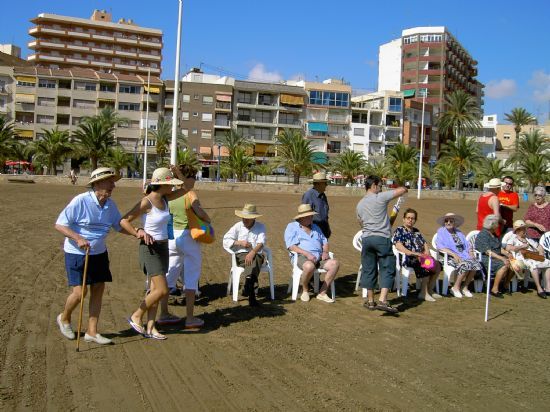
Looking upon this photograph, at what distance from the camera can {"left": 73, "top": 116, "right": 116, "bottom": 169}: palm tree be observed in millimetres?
61188

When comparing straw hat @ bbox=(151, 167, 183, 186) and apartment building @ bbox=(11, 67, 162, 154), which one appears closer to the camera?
straw hat @ bbox=(151, 167, 183, 186)

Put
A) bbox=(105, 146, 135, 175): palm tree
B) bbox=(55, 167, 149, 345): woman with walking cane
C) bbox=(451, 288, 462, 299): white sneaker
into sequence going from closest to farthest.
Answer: bbox=(55, 167, 149, 345): woman with walking cane
bbox=(451, 288, 462, 299): white sneaker
bbox=(105, 146, 135, 175): palm tree

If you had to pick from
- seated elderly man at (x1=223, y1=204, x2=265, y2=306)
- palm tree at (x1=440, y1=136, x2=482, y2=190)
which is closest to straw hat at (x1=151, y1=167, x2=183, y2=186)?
seated elderly man at (x1=223, y1=204, x2=265, y2=306)

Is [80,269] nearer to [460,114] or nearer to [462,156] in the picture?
[462,156]

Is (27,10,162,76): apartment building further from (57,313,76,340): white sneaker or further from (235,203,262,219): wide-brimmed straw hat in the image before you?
(57,313,76,340): white sneaker

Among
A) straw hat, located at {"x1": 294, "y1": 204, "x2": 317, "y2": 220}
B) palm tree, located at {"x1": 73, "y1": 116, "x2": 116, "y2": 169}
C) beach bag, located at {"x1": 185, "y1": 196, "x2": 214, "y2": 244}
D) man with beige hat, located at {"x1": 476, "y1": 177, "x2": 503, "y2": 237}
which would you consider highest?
palm tree, located at {"x1": 73, "y1": 116, "x2": 116, "y2": 169}

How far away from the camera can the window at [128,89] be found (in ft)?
260

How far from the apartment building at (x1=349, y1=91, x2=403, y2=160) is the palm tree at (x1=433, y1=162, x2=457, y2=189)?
77.5 feet

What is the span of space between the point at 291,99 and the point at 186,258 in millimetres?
79663

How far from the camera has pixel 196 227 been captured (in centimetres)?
661

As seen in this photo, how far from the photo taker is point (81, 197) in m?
5.48

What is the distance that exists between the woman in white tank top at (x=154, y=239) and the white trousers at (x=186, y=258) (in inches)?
27.0

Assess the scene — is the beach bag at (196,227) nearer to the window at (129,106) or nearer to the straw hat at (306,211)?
the straw hat at (306,211)

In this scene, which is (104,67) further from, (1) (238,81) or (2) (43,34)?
(1) (238,81)
